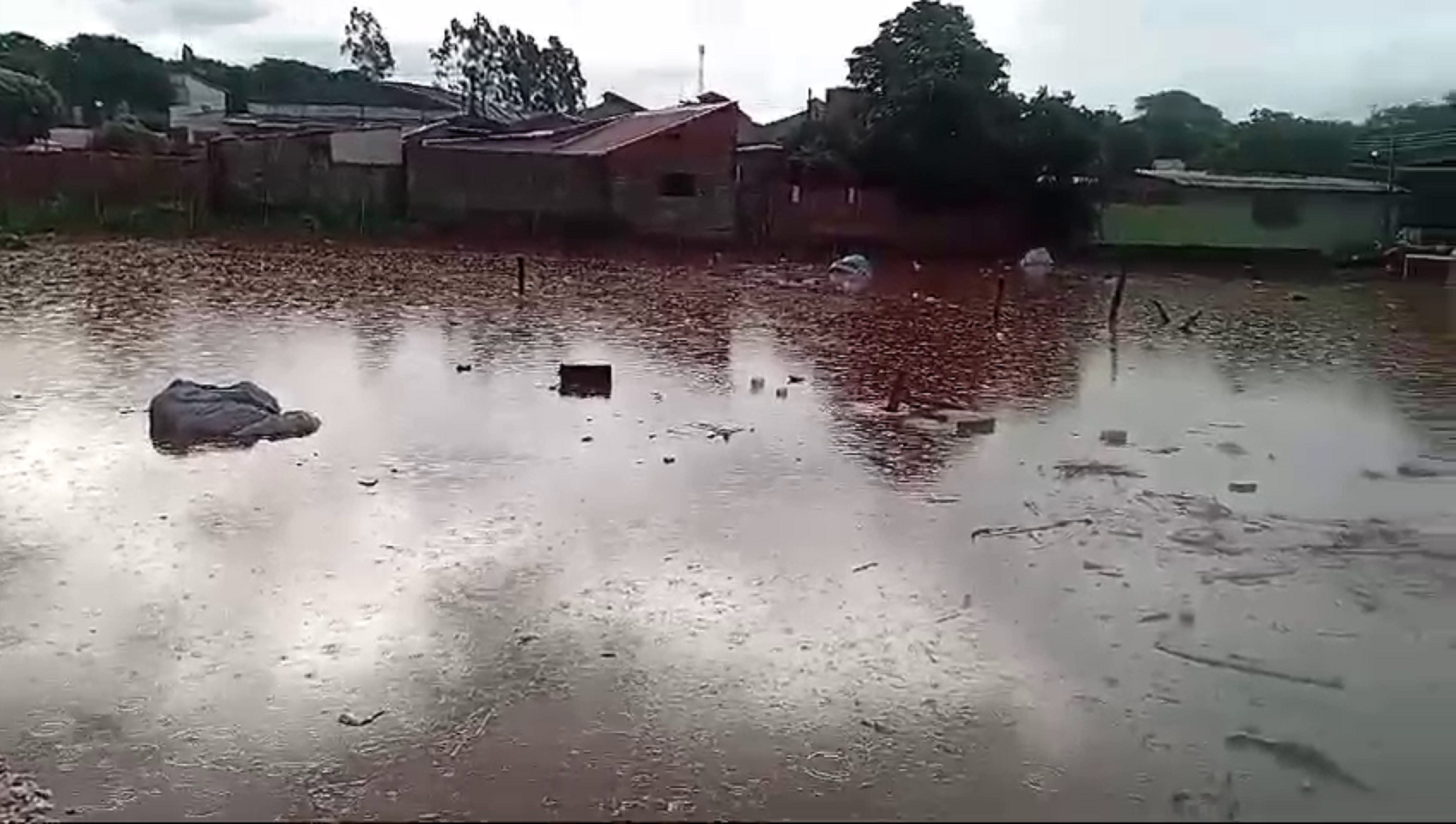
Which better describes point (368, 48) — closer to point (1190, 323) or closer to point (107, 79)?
point (107, 79)

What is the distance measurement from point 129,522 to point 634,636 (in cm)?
314

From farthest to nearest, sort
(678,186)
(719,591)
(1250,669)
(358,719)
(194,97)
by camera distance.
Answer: (194,97)
(678,186)
(719,591)
(1250,669)
(358,719)

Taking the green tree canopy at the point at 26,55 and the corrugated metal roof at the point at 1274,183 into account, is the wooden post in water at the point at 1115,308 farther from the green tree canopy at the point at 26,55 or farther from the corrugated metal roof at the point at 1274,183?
the green tree canopy at the point at 26,55

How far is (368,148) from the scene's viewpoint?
30750 millimetres

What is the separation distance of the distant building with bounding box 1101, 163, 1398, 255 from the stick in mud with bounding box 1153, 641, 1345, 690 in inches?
887

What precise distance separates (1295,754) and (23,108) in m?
41.3

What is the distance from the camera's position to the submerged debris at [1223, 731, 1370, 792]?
14.6 ft

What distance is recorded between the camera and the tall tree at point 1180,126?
1658 inches

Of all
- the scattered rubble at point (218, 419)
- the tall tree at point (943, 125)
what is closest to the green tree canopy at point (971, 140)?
the tall tree at point (943, 125)

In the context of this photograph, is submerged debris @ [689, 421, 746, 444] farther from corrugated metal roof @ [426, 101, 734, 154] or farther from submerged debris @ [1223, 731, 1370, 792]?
corrugated metal roof @ [426, 101, 734, 154]

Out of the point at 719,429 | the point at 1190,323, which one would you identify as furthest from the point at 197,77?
the point at 719,429

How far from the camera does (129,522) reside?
7426 mm

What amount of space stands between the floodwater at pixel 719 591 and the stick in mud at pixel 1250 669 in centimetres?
2

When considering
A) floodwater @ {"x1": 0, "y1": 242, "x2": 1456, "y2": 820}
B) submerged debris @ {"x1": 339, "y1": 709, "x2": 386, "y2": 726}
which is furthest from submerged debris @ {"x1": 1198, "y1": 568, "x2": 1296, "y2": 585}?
submerged debris @ {"x1": 339, "y1": 709, "x2": 386, "y2": 726}
